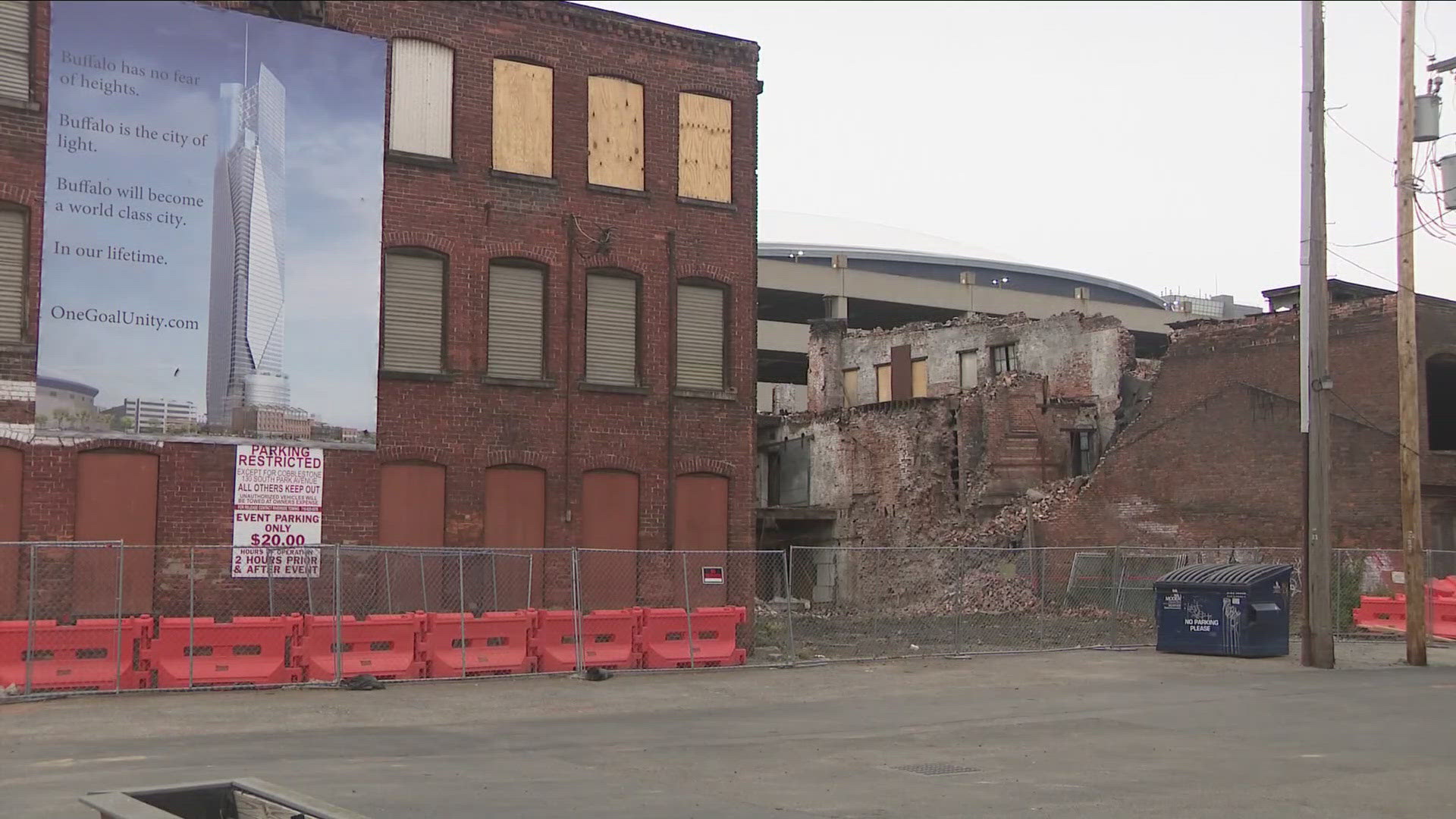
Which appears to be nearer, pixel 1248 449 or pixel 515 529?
pixel 515 529

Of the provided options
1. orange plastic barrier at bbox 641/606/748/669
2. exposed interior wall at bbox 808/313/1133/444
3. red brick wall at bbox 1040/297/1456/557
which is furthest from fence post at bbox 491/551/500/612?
exposed interior wall at bbox 808/313/1133/444

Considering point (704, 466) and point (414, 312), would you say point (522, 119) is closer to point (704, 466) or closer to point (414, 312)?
point (414, 312)

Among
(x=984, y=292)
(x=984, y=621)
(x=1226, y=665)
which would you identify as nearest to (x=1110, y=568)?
(x=984, y=621)

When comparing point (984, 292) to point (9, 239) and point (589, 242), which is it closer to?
point (589, 242)

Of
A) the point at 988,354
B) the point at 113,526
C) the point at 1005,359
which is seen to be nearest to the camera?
the point at 113,526

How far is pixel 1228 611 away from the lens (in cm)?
2248

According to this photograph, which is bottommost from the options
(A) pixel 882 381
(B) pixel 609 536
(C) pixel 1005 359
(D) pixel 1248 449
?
(B) pixel 609 536

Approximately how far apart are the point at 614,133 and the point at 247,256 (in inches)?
273

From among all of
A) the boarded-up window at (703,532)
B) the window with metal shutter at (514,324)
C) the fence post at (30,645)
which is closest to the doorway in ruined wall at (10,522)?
the fence post at (30,645)

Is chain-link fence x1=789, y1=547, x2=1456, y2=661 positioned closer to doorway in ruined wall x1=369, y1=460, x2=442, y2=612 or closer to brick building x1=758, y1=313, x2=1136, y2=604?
brick building x1=758, y1=313, x2=1136, y2=604

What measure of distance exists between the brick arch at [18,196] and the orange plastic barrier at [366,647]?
7.50 metres

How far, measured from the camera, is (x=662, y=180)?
82.9ft

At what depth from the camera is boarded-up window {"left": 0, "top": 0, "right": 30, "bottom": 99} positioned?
2002cm

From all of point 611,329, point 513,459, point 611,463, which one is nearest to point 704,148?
point 611,329
